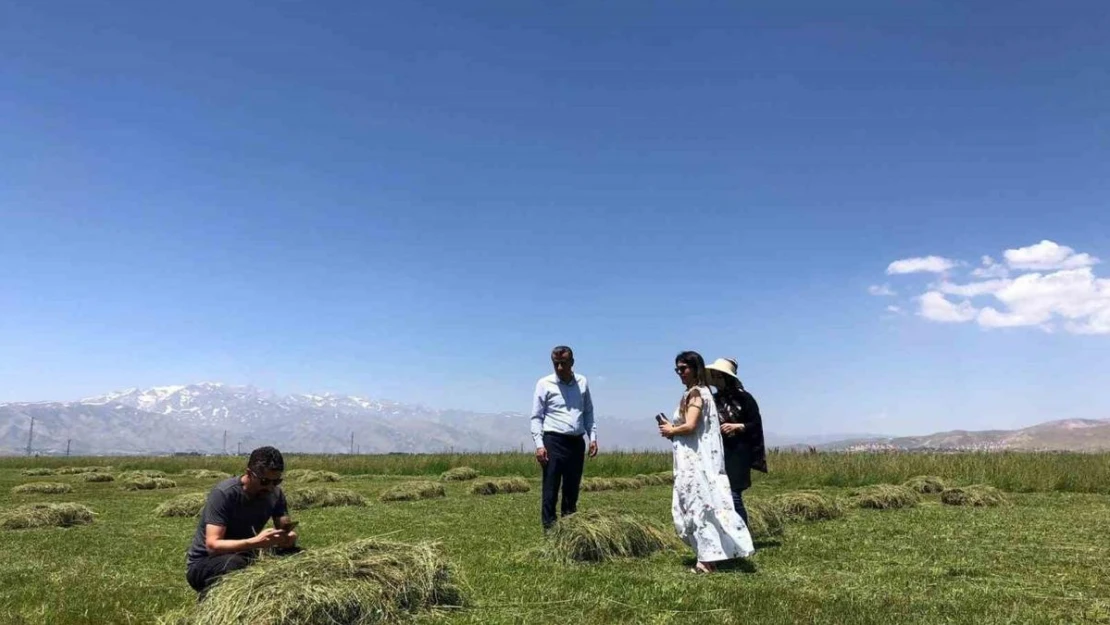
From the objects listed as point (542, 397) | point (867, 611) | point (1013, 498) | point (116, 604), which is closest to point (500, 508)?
point (542, 397)

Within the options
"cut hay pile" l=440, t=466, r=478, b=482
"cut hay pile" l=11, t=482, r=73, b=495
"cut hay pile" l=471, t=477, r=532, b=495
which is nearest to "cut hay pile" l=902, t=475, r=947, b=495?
"cut hay pile" l=471, t=477, r=532, b=495

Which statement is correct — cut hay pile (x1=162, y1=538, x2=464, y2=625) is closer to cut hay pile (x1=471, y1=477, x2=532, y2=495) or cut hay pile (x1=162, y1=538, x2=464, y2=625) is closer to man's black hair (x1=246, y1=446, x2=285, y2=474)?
man's black hair (x1=246, y1=446, x2=285, y2=474)

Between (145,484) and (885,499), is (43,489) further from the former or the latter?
(885,499)

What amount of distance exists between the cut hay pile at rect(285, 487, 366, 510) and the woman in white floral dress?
33.2ft

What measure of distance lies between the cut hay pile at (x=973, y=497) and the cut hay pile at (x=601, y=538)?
8059 millimetres

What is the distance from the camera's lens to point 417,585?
4.86 m

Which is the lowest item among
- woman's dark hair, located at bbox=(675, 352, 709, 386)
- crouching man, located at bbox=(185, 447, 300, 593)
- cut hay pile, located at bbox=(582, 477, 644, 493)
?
cut hay pile, located at bbox=(582, 477, 644, 493)

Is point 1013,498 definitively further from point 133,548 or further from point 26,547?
point 26,547

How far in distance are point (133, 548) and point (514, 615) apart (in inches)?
252

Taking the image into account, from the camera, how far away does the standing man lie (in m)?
7.77

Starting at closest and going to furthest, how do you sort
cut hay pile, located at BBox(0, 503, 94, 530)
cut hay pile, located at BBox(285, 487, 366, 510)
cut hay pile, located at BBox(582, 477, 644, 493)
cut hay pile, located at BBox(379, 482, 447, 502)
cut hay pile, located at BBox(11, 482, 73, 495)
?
cut hay pile, located at BBox(0, 503, 94, 530) → cut hay pile, located at BBox(285, 487, 366, 510) → cut hay pile, located at BBox(379, 482, 447, 502) → cut hay pile, located at BBox(582, 477, 644, 493) → cut hay pile, located at BBox(11, 482, 73, 495)

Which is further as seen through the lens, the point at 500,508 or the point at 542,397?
the point at 500,508

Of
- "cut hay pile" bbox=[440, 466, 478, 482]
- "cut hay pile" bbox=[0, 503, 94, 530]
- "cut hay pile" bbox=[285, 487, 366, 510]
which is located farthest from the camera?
"cut hay pile" bbox=[440, 466, 478, 482]

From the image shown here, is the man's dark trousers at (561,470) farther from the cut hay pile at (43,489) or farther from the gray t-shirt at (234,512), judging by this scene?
the cut hay pile at (43,489)
